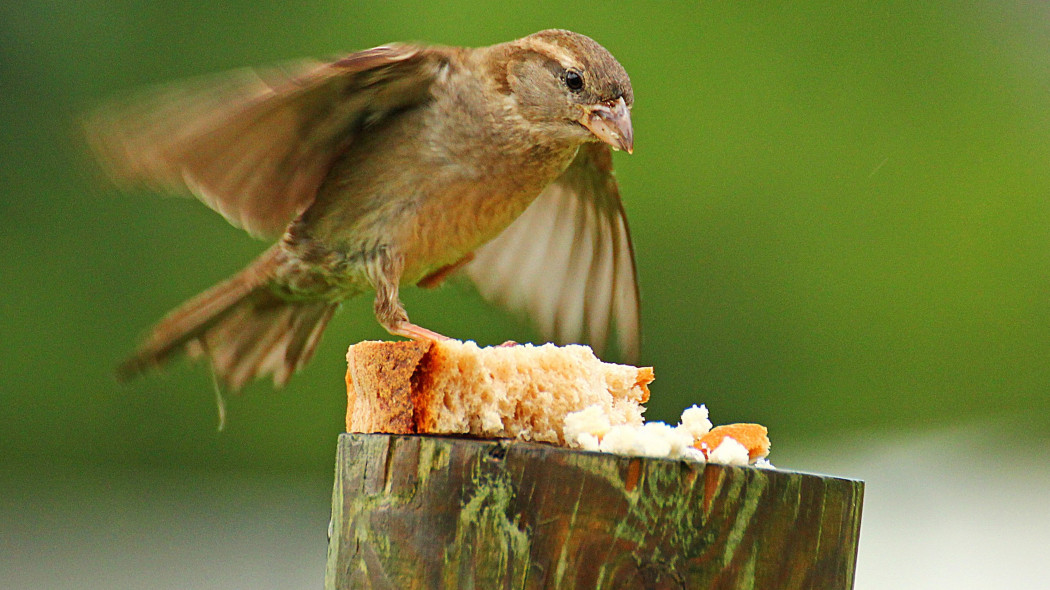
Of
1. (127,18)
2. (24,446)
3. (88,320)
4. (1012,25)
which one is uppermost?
(1012,25)

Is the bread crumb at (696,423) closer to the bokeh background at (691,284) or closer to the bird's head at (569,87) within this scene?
the bird's head at (569,87)

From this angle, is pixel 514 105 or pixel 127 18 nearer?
pixel 514 105

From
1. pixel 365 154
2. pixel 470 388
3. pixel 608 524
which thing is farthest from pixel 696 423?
pixel 365 154

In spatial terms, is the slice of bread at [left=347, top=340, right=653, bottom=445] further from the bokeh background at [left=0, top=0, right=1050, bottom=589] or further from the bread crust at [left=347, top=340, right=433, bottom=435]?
the bokeh background at [left=0, top=0, right=1050, bottom=589]

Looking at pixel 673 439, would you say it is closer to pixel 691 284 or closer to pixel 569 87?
pixel 569 87

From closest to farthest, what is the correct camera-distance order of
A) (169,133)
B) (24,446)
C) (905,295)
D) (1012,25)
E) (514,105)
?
(169,133) → (514,105) → (24,446) → (905,295) → (1012,25)

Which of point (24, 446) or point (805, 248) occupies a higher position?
point (805, 248)

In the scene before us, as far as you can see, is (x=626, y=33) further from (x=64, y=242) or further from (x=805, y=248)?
(x=64, y=242)

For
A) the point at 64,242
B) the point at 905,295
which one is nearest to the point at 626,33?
the point at 905,295
